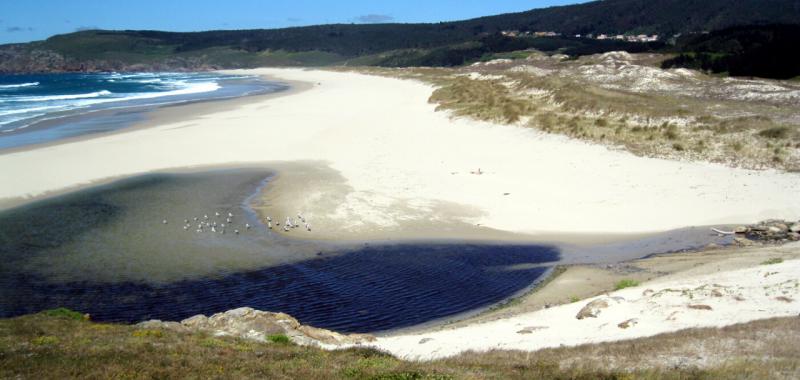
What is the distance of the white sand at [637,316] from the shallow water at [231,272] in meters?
1.94

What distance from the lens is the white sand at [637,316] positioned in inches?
384

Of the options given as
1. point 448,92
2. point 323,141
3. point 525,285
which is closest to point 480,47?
point 448,92

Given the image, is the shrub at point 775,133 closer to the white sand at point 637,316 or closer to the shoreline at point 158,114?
the white sand at point 637,316

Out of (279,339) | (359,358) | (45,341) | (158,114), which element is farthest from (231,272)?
(158,114)

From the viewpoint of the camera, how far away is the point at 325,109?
Result: 159ft

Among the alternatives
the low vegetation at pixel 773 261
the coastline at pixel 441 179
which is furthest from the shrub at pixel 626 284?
the low vegetation at pixel 773 261

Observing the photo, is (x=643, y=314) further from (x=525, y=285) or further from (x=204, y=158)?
(x=204, y=158)

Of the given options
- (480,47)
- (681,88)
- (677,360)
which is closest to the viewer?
(677,360)

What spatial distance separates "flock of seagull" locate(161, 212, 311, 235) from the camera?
18453 millimetres

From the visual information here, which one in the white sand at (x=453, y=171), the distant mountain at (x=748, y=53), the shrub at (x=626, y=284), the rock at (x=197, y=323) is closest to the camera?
the rock at (x=197, y=323)

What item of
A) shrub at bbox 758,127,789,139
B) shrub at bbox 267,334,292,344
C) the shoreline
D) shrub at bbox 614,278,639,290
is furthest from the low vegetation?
the shoreline

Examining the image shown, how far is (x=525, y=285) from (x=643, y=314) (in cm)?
365

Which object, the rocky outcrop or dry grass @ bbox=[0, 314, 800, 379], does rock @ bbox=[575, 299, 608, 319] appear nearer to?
dry grass @ bbox=[0, 314, 800, 379]

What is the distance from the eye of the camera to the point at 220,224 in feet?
62.5
